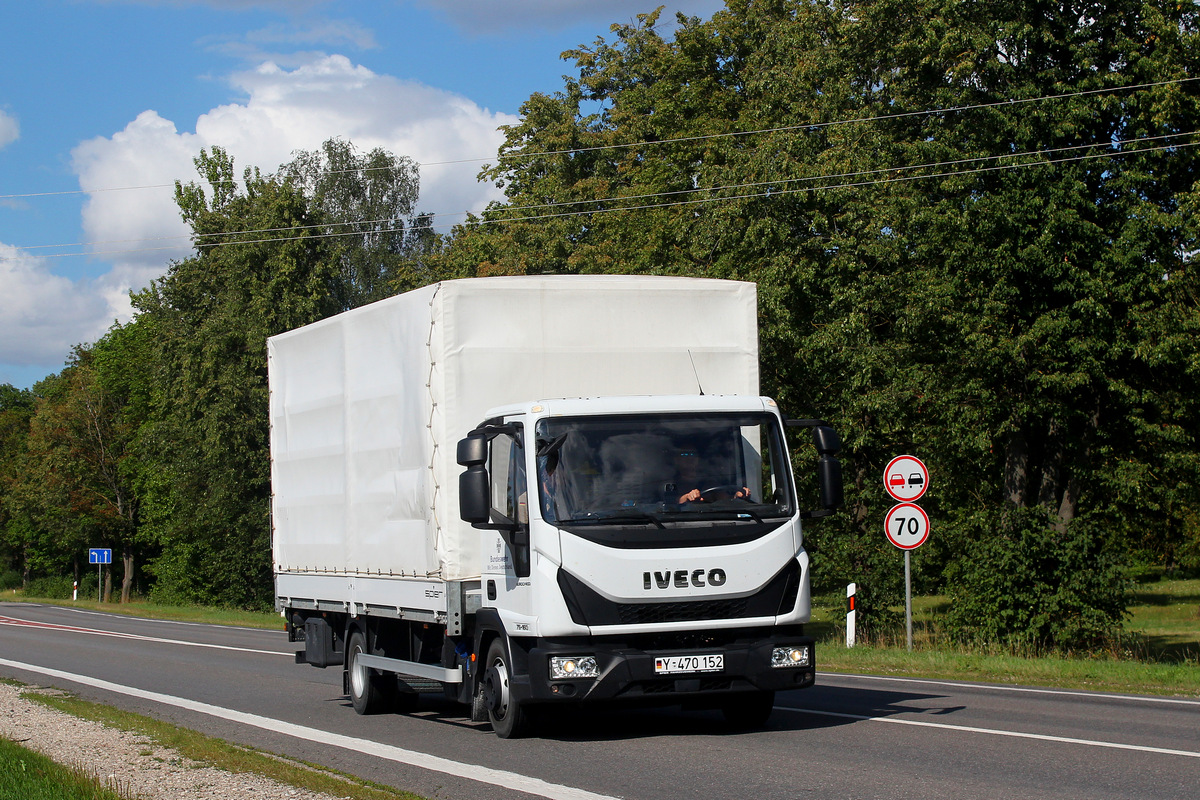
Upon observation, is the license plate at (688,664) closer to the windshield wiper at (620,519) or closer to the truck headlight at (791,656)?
the truck headlight at (791,656)

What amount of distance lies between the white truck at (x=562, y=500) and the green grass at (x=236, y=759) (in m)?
1.71

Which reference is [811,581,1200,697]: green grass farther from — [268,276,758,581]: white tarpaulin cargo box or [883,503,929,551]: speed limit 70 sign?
[268,276,758,581]: white tarpaulin cargo box

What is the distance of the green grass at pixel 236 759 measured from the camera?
7770 millimetres

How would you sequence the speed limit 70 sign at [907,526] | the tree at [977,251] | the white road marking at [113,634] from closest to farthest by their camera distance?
1. the speed limit 70 sign at [907,526]
2. the tree at [977,251]
3. the white road marking at [113,634]

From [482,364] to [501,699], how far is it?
268 centimetres

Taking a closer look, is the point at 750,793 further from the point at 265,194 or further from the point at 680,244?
the point at 265,194

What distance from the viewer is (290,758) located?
976 cm

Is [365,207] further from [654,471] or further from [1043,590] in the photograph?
[654,471]

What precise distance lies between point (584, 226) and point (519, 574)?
36.2 m

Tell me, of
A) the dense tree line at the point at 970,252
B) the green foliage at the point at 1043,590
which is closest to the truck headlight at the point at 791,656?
the green foliage at the point at 1043,590

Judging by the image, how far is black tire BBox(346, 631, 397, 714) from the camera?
12.9 metres

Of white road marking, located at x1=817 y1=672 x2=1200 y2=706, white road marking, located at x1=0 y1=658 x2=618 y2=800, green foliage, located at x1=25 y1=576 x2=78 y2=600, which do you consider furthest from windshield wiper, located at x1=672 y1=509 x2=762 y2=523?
green foliage, located at x1=25 y1=576 x2=78 y2=600

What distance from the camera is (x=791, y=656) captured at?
31.9 ft

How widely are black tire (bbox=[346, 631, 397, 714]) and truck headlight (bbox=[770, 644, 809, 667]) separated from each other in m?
4.56
